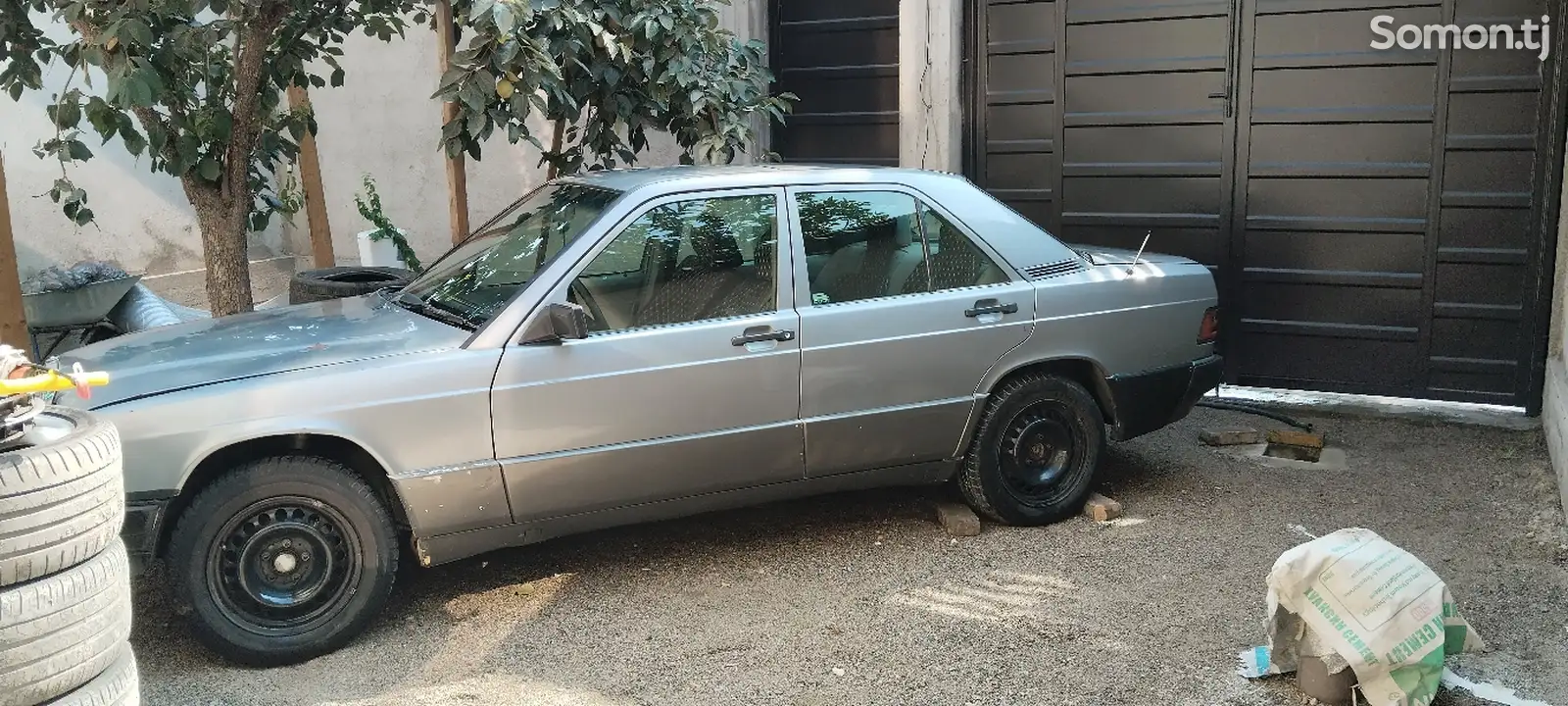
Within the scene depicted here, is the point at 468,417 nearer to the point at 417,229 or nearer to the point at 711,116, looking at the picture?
the point at 711,116

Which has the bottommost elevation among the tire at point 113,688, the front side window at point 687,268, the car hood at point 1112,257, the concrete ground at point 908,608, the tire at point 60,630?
the concrete ground at point 908,608

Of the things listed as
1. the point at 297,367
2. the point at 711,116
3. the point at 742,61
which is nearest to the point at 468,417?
the point at 297,367

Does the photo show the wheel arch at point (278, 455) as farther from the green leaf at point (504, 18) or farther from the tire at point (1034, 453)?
the tire at point (1034, 453)

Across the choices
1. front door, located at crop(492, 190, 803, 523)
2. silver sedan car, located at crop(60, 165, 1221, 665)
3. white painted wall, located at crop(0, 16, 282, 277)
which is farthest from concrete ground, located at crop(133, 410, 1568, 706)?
white painted wall, located at crop(0, 16, 282, 277)

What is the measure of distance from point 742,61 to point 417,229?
13.6 ft

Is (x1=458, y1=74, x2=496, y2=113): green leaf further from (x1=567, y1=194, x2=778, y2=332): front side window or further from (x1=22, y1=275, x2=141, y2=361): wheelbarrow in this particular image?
(x1=22, y1=275, x2=141, y2=361): wheelbarrow

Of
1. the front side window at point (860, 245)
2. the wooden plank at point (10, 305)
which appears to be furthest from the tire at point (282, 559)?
the wooden plank at point (10, 305)

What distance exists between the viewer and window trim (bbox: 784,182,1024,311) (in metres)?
4.97

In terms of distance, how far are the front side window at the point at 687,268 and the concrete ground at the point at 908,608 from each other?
3.54ft

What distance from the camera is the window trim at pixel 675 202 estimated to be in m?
4.55

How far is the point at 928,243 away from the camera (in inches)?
208

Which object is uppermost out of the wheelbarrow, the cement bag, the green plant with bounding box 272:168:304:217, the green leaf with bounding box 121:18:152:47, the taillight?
the green leaf with bounding box 121:18:152:47

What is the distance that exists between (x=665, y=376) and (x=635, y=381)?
0.12 m

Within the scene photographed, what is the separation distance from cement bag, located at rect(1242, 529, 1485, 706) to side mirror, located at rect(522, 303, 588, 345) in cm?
240
